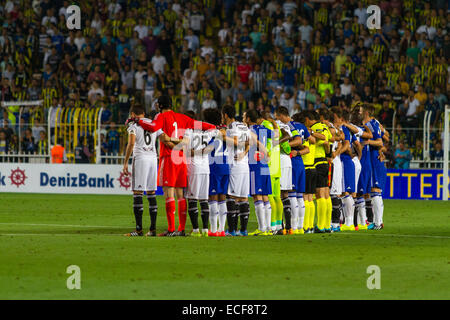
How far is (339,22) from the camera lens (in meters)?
32.1

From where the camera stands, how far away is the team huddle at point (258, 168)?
51.0 ft

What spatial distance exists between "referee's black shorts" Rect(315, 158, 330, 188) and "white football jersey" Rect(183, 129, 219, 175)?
2.44 meters

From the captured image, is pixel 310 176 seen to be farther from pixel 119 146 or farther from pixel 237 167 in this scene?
pixel 119 146

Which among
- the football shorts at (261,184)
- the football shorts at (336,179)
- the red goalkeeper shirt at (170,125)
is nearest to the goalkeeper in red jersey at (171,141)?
the red goalkeeper shirt at (170,125)

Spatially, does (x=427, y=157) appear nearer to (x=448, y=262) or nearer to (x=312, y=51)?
(x=312, y=51)

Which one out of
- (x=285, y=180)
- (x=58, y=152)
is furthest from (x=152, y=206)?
(x=58, y=152)

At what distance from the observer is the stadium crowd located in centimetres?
2930

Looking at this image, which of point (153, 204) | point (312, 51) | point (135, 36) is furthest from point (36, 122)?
point (153, 204)

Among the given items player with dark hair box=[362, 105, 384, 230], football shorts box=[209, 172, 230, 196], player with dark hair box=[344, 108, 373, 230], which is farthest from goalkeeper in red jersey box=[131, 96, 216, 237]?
player with dark hair box=[362, 105, 384, 230]

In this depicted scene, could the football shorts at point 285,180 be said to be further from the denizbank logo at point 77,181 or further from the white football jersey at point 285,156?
the denizbank logo at point 77,181

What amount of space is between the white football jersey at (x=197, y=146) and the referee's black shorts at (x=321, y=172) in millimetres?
2441

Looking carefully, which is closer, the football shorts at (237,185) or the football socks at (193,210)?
the football socks at (193,210)

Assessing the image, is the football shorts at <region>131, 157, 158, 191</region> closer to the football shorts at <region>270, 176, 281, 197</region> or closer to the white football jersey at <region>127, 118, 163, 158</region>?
→ the white football jersey at <region>127, 118, 163, 158</region>

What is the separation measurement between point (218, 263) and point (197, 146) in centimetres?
384
